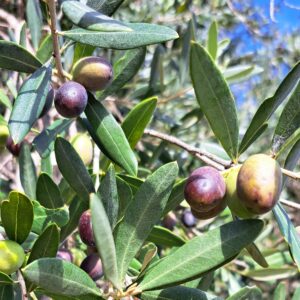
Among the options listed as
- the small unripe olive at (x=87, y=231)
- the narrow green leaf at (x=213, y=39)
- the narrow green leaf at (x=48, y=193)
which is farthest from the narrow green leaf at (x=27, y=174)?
the narrow green leaf at (x=213, y=39)

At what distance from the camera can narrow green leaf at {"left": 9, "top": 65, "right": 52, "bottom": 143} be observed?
111 centimetres

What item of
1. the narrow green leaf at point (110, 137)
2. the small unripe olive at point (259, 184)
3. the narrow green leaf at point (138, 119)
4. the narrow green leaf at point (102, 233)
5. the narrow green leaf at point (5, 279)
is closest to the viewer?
the narrow green leaf at point (102, 233)

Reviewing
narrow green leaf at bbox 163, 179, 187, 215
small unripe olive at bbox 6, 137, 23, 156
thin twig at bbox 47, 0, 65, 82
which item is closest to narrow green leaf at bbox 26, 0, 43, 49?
small unripe olive at bbox 6, 137, 23, 156

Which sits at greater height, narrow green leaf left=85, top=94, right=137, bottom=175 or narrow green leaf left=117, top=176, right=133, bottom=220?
narrow green leaf left=85, top=94, right=137, bottom=175

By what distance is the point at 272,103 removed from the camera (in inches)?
41.5

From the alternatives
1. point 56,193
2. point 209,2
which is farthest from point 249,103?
point 56,193

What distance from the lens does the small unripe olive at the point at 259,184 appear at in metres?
0.89

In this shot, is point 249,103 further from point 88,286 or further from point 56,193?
point 88,286

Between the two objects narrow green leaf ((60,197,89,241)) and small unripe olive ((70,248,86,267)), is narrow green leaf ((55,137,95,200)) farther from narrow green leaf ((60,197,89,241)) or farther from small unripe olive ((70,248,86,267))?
small unripe olive ((70,248,86,267))

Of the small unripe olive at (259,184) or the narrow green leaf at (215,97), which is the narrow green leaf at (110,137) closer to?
the narrow green leaf at (215,97)

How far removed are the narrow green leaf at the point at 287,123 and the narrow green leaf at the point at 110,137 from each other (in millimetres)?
303

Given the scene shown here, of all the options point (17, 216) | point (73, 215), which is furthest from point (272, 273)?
point (17, 216)

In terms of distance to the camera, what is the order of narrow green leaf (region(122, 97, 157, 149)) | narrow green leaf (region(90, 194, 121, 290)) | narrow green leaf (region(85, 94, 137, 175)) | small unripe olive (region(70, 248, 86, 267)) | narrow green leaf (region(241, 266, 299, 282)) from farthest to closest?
narrow green leaf (region(241, 266, 299, 282))
small unripe olive (region(70, 248, 86, 267))
narrow green leaf (region(122, 97, 157, 149))
narrow green leaf (region(85, 94, 137, 175))
narrow green leaf (region(90, 194, 121, 290))

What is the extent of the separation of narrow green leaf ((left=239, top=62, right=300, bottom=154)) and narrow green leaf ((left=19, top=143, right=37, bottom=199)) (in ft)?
2.11
